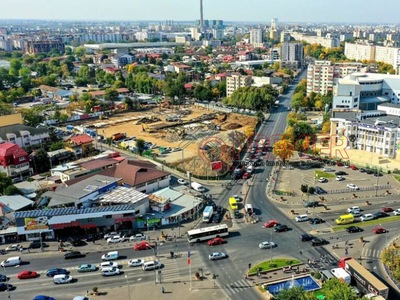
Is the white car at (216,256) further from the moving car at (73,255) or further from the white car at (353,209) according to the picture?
the white car at (353,209)

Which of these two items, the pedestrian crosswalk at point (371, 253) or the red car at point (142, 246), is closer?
the pedestrian crosswalk at point (371, 253)

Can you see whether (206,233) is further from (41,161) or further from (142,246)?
(41,161)

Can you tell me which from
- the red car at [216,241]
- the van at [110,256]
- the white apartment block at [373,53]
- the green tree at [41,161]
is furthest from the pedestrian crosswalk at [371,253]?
the white apartment block at [373,53]

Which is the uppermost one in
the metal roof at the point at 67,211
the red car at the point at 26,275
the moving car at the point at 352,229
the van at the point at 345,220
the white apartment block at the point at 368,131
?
the white apartment block at the point at 368,131

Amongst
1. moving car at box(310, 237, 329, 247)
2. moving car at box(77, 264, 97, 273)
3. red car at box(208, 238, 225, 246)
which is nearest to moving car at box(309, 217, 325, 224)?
moving car at box(310, 237, 329, 247)

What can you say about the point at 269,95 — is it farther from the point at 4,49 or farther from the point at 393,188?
the point at 4,49

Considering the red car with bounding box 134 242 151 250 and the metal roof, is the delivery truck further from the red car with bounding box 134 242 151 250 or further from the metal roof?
the metal roof

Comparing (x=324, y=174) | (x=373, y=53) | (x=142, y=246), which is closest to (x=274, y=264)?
(x=142, y=246)
